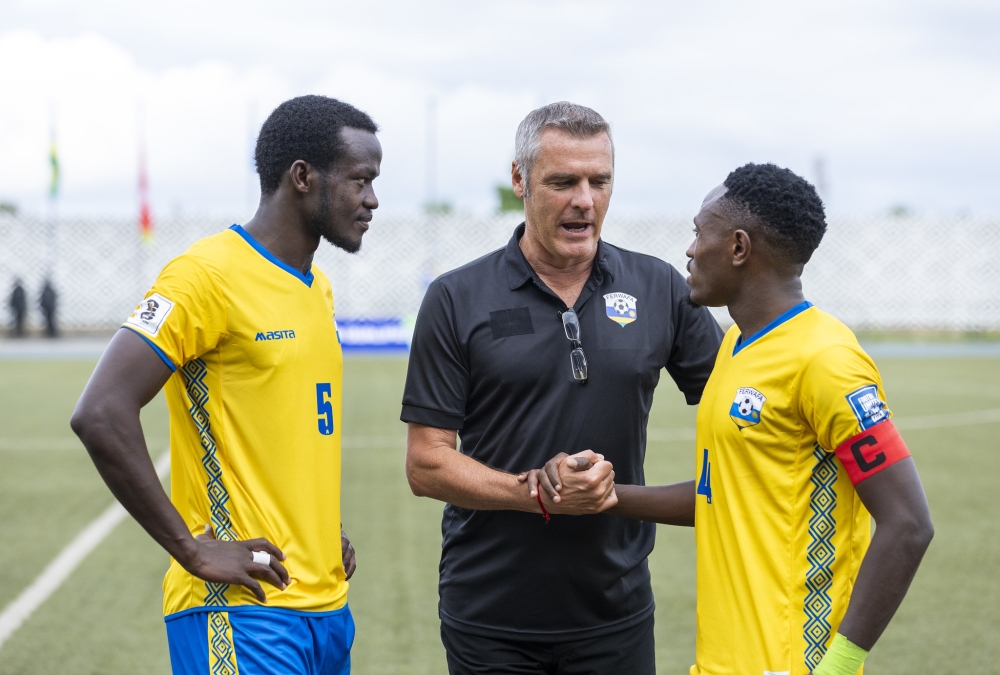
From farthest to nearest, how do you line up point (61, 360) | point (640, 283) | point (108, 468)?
1. point (61, 360)
2. point (640, 283)
3. point (108, 468)

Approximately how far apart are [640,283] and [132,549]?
5871 millimetres

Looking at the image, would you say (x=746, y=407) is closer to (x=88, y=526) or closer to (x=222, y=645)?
(x=222, y=645)

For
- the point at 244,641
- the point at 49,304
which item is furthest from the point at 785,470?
the point at 49,304

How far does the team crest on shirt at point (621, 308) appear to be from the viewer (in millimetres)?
3197

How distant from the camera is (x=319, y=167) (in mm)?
3145

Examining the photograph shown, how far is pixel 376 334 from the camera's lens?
2464 centimetres

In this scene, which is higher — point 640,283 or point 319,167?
point 319,167

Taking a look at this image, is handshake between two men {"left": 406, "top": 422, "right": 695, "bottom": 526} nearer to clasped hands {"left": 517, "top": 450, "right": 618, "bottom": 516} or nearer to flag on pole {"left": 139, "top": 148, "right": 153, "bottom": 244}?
clasped hands {"left": 517, "top": 450, "right": 618, "bottom": 516}

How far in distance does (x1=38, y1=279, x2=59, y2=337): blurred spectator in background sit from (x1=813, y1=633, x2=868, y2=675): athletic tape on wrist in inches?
1199

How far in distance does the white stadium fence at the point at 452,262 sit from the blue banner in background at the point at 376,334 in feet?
19.4

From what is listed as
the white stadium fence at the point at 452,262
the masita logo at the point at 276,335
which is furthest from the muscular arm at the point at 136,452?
the white stadium fence at the point at 452,262

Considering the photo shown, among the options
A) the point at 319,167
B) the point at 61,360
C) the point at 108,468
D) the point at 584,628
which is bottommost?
the point at 61,360

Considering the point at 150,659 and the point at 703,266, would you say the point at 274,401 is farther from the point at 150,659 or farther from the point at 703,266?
the point at 150,659

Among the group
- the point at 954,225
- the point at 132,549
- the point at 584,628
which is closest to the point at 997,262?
the point at 954,225
